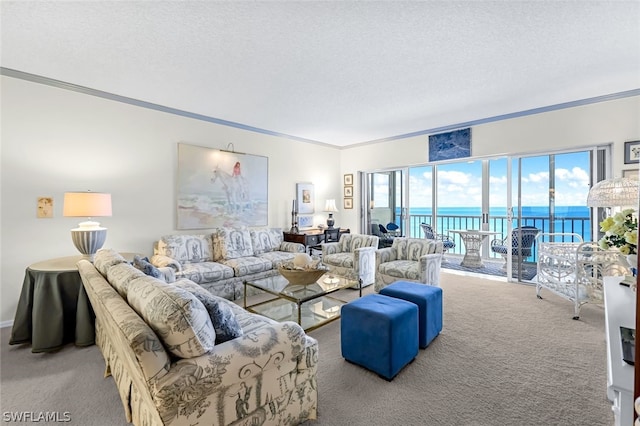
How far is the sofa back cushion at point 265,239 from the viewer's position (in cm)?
463

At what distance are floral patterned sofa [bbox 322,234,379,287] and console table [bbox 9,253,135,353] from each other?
2988mm

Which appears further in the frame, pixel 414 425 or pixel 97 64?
pixel 97 64

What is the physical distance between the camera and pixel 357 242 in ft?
15.6

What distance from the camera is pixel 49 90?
318 centimetres

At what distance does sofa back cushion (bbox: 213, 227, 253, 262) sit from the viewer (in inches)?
164

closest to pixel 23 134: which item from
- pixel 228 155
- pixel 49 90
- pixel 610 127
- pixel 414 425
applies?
pixel 49 90

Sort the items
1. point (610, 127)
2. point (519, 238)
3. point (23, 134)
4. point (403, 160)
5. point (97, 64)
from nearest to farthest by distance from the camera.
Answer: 1. point (97, 64)
2. point (23, 134)
3. point (610, 127)
4. point (519, 238)
5. point (403, 160)

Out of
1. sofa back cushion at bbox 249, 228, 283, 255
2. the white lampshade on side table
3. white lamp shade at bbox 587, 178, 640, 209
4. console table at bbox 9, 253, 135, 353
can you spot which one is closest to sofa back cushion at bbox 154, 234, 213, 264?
sofa back cushion at bbox 249, 228, 283, 255

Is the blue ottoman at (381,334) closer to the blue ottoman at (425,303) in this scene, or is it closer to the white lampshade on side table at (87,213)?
the blue ottoman at (425,303)

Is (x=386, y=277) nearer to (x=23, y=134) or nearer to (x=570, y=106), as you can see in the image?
(x=570, y=106)

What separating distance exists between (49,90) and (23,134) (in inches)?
22.6

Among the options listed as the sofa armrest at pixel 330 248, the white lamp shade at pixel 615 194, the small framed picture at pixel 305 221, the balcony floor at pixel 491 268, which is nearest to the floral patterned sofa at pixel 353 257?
the sofa armrest at pixel 330 248

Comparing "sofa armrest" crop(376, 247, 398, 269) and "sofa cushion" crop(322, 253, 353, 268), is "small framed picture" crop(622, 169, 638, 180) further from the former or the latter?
"sofa cushion" crop(322, 253, 353, 268)

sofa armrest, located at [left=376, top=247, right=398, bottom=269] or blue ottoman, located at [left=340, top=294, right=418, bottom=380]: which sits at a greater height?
sofa armrest, located at [left=376, top=247, right=398, bottom=269]
